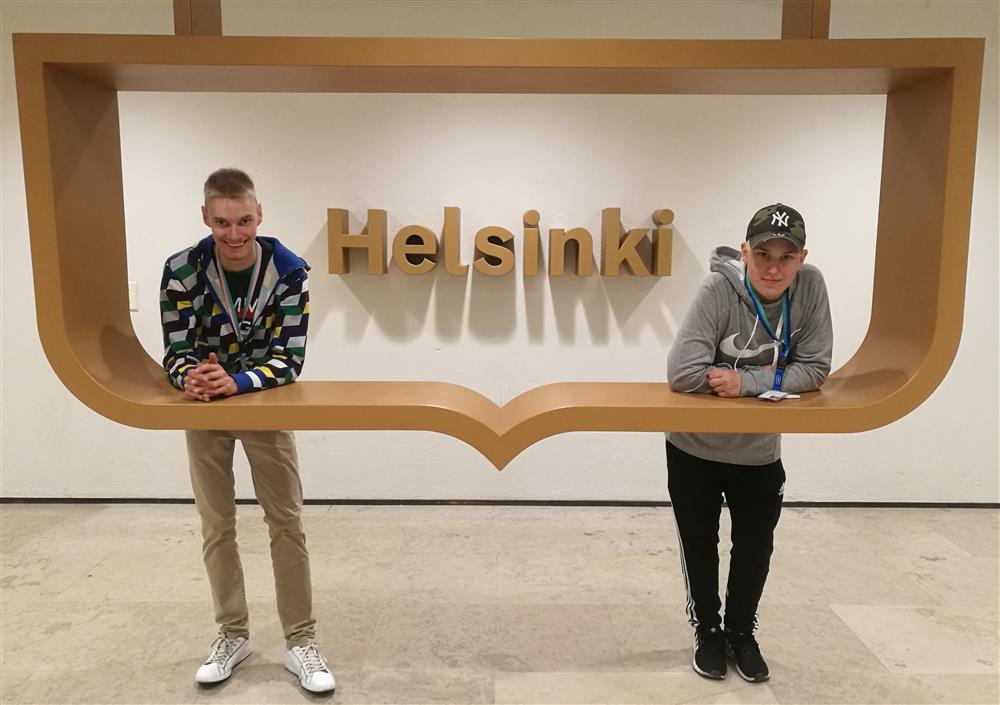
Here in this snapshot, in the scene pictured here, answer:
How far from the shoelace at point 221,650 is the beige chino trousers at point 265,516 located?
0.03 meters

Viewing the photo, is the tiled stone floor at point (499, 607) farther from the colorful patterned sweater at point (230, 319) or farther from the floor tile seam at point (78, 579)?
the colorful patterned sweater at point (230, 319)

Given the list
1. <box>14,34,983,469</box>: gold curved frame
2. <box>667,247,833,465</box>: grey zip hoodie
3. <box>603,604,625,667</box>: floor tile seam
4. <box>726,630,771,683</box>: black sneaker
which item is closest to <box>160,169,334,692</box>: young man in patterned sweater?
<box>14,34,983,469</box>: gold curved frame

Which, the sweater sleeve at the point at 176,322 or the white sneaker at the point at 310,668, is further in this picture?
the white sneaker at the point at 310,668

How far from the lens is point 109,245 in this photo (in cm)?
187

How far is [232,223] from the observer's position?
188 cm

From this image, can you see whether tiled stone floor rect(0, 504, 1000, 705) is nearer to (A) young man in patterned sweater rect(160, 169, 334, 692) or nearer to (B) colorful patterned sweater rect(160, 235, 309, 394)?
(A) young man in patterned sweater rect(160, 169, 334, 692)

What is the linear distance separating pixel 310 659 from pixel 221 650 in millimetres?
→ 327

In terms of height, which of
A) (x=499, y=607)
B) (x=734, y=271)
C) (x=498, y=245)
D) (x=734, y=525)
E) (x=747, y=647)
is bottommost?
(x=499, y=607)

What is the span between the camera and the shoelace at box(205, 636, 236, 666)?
2.34m

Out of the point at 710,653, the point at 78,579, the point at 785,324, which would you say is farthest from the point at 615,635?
the point at 78,579

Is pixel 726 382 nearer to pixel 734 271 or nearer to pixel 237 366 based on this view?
pixel 734 271

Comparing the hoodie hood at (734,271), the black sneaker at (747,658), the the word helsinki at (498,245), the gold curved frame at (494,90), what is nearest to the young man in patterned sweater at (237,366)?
the gold curved frame at (494,90)

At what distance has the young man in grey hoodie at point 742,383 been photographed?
1.87 m

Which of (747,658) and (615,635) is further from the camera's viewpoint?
(615,635)
